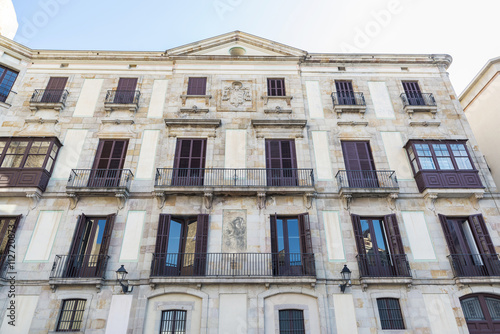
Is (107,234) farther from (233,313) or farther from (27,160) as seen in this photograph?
(233,313)

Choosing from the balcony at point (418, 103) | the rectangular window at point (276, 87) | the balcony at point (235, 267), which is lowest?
the balcony at point (235, 267)

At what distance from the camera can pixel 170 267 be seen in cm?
1295

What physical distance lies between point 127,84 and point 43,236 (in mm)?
8848

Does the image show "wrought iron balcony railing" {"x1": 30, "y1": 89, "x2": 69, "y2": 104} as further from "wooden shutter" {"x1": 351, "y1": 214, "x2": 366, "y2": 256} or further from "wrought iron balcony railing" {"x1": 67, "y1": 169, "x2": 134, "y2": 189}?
"wooden shutter" {"x1": 351, "y1": 214, "x2": 366, "y2": 256}

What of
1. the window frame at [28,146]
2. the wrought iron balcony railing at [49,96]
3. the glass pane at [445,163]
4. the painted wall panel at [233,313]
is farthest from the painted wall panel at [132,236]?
the glass pane at [445,163]

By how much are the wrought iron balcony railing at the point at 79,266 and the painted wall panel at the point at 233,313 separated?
4.87m

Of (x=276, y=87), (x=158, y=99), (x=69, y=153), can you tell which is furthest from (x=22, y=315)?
(x=276, y=87)

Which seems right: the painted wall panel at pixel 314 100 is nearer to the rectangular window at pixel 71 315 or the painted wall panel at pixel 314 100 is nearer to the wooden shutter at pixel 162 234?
the wooden shutter at pixel 162 234

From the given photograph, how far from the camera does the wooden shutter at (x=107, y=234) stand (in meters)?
13.1

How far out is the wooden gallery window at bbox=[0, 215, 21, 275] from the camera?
12.8 metres

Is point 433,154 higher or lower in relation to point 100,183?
higher

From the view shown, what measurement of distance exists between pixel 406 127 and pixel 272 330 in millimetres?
11777

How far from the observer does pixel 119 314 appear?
39.8 ft

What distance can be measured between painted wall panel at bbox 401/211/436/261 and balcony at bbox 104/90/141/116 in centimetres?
1408
